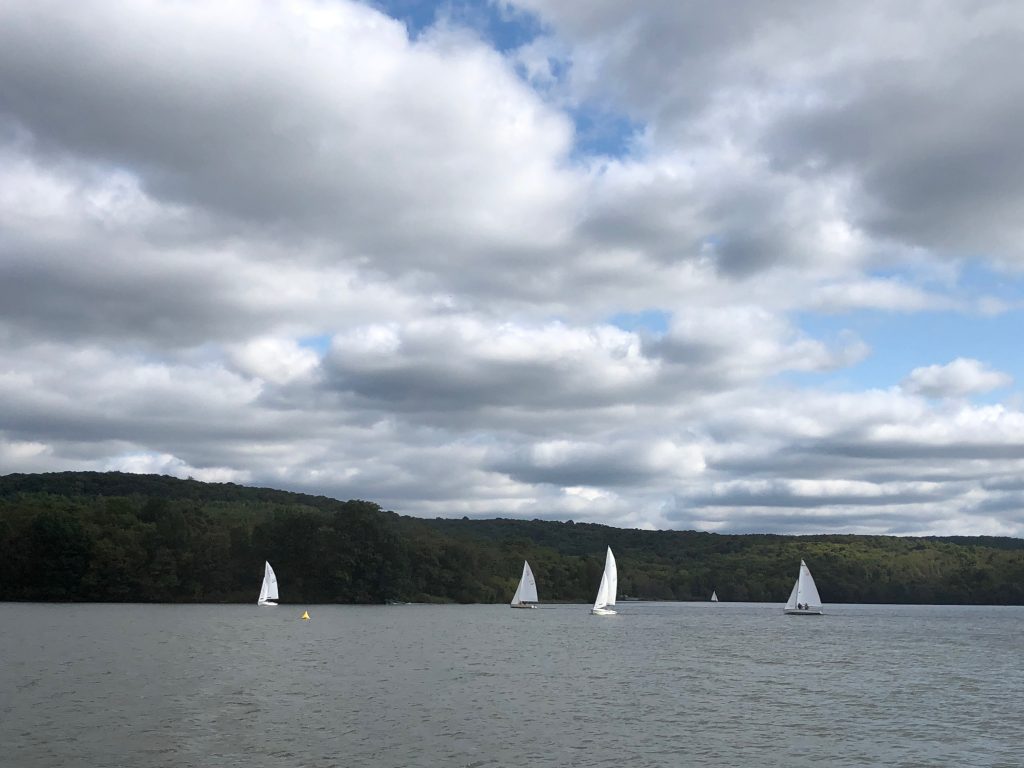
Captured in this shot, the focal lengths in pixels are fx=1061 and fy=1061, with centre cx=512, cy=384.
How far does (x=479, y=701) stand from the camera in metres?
43.1

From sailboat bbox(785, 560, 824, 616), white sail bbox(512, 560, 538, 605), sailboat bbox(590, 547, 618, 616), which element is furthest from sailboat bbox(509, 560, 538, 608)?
sailboat bbox(785, 560, 824, 616)

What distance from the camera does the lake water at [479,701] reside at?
103 ft

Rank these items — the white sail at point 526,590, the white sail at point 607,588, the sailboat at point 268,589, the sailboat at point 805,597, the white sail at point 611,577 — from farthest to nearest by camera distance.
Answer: the white sail at point 526,590 → the sailboat at point 805,597 → the sailboat at point 268,589 → the white sail at point 607,588 → the white sail at point 611,577

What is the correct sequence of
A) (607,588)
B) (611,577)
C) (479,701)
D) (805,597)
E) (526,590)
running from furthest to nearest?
(526,590) < (805,597) < (607,588) < (611,577) < (479,701)

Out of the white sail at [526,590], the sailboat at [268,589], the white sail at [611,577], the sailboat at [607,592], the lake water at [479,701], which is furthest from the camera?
the white sail at [526,590]

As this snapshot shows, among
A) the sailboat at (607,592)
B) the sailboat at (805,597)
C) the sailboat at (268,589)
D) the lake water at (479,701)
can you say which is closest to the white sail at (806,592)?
the sailboat at (805,597)

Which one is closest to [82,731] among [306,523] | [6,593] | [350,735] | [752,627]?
[350,735]

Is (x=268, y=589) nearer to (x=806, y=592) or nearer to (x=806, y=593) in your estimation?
(x=806, y=592)

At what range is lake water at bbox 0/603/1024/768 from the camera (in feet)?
103

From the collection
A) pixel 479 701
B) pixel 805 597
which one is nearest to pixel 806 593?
pixel 805 597

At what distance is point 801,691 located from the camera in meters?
50.7

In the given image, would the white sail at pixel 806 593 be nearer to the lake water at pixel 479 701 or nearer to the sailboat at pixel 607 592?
the sailboat at pixel 607 592

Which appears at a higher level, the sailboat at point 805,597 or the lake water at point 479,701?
the sailboat at point 805,597

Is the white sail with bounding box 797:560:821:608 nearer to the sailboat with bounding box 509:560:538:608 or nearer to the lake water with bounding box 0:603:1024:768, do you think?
the sailboat with bounding box 509:560:538:608
